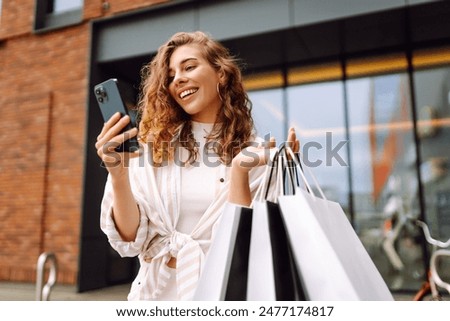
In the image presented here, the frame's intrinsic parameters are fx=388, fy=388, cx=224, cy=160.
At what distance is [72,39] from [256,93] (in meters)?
3.33

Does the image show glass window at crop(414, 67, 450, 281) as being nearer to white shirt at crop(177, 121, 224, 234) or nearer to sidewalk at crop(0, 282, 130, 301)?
sidewalk at crop(0, 282, 130, 301)

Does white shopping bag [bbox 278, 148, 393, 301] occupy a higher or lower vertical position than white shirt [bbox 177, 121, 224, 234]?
lower

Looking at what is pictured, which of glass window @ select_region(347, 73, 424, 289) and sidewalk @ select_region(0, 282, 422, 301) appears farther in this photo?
glass window @ select_region(347, 73, 424, 289)

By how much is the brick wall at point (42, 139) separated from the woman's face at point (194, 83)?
5024mm

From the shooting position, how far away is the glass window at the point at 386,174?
569cm

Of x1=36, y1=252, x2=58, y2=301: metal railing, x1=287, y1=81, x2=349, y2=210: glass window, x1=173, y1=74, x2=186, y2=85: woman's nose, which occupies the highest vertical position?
x1=287, y1=81, x2=349, y2=210: glass window

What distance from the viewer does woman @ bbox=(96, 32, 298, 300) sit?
1.13 meters

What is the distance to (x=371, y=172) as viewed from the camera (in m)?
5.95

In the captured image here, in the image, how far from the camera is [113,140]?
1034 mm

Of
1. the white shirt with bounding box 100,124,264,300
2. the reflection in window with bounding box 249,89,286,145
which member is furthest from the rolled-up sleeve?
the reflection in window with bounding box 249,89,286,145

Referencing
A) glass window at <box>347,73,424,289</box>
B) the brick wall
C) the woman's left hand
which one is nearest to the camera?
the woman's left hand
